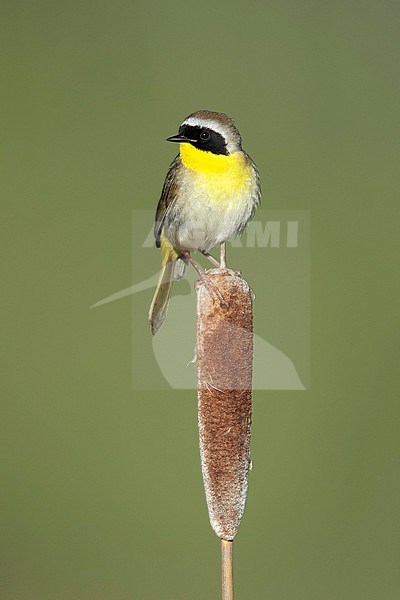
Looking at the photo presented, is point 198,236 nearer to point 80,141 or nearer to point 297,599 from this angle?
point 80,141

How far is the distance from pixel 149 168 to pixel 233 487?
50 cm

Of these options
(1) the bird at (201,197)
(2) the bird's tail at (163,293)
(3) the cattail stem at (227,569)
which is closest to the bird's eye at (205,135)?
(1) the bird at (201,197)

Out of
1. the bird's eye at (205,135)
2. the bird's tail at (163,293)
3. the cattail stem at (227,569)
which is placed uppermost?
the bird's eye at (205,135)

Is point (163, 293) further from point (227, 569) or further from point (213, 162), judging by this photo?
point (227, 569)

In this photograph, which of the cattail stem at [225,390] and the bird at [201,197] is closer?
the cattail stem at [225,390]

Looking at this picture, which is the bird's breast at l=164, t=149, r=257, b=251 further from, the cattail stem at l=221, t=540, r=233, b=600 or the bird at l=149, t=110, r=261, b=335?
the cattail stem at l=221, t=540, r=233, b=600

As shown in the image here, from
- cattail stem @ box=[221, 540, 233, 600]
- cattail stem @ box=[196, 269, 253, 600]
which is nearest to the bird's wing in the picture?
cattail stem @ box=[196, 269, 253, 600]

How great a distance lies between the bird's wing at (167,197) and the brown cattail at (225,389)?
0.59ft

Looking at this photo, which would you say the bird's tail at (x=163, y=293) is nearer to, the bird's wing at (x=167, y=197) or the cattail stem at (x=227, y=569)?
the bird's wing at (x=167, y=197)

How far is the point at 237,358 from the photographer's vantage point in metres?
0.89

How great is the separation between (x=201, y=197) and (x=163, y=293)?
143 millimetres

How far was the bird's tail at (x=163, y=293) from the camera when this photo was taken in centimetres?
106

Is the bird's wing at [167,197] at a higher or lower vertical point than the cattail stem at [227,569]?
higher

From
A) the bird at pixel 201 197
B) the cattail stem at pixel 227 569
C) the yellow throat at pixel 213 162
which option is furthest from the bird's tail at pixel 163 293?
the cattail stem at pixel 227 569
